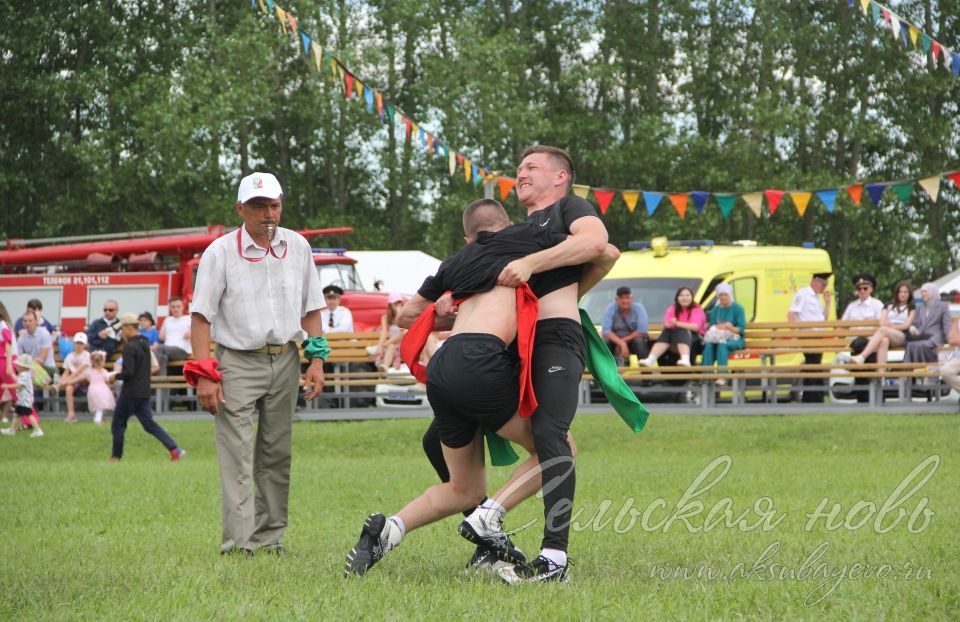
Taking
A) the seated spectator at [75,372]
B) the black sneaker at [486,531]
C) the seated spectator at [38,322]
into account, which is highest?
the seated spectator at [38,322]

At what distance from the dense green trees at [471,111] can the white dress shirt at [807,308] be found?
16.8 metres

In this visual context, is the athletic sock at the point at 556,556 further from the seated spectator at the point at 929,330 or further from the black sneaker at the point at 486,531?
the seated spectator at the point at 929,330

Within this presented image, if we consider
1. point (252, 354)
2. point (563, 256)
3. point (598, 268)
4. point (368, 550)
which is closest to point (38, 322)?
point (252, 354)

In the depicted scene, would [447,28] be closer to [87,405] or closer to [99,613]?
[87,405]

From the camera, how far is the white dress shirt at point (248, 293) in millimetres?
6871

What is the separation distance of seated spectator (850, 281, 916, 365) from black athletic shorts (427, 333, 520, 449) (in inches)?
516

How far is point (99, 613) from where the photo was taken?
16.2 feet

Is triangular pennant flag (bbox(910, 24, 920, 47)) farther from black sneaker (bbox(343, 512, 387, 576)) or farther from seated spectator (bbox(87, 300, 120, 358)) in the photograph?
black sneaker (bbox(343, 512, 387, 576))

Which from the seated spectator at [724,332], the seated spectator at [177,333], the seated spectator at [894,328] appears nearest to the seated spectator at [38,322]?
the seated spectator at [177,333]

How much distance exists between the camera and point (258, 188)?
6887mm

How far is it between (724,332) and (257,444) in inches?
487

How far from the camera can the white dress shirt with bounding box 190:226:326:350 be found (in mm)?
6871

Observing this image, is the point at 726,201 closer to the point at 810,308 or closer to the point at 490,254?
the point at 810,308

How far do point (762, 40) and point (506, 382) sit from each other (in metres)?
34.2
